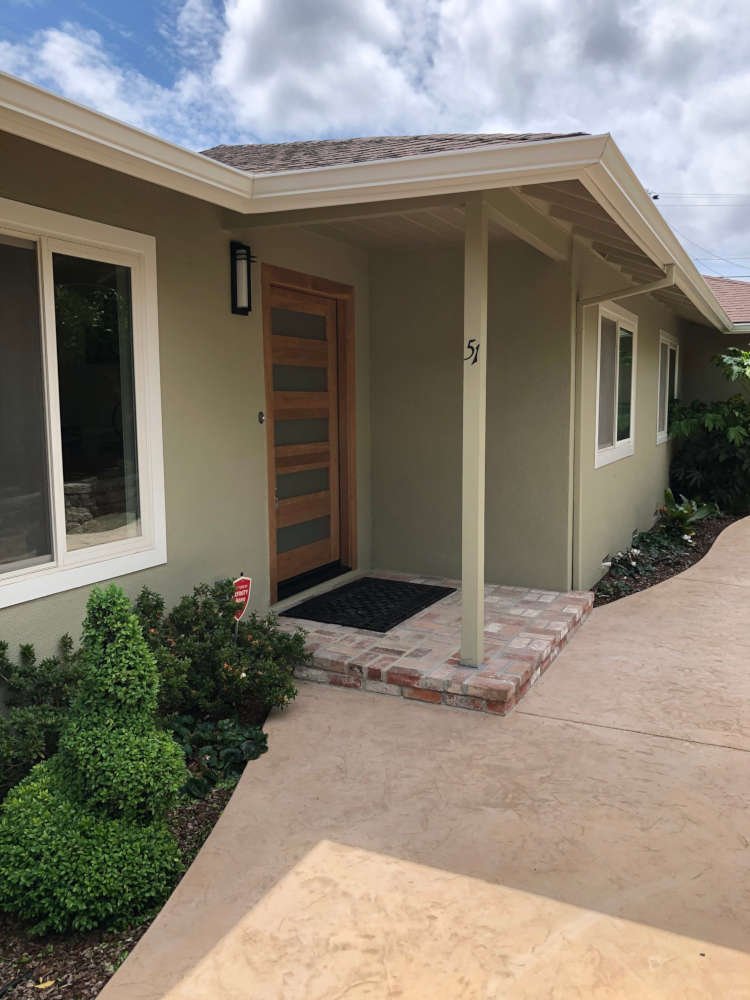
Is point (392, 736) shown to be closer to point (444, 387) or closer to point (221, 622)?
point (221, 622)

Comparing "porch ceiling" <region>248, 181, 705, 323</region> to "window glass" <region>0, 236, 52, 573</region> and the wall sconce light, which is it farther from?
"window glass" <region>0, 236, 52, 573</region>

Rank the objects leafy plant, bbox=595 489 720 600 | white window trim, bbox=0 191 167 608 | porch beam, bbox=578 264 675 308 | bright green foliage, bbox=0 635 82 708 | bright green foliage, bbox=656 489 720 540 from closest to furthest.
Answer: bright green foliage, bbox=0 635 82 708
white window trim, bbox=0 191 167 608
porch beam, bbox=578 264 675 308
leafy plant, bbox=595 489 720 600
bright green foliage, bbox=656 489 720 540

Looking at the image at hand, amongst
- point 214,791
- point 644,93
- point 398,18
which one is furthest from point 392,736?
point 644,93

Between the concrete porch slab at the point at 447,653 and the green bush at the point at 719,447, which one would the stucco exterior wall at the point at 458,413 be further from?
the green bush at the point at 719,447

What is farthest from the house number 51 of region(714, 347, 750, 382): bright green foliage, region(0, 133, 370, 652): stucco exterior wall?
region(714, 347, 750, 382): bright green foliage

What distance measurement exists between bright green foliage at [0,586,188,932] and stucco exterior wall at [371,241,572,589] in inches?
155

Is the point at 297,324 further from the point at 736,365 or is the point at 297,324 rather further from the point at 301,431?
the point at 736,365

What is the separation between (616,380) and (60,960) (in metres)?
6.74

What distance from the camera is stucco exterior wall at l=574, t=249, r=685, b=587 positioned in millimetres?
6391

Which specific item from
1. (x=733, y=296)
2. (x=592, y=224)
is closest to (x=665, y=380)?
(x=733, y=296)

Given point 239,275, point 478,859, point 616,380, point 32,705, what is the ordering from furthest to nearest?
1. point 616,380
2. point 239,275
3. point 32,705
4. point 478,859

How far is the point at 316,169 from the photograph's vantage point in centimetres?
407

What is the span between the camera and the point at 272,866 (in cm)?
296

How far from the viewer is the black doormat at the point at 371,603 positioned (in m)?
5.51
